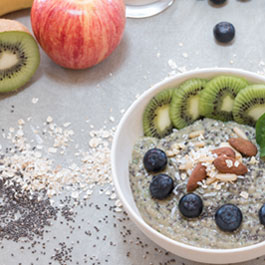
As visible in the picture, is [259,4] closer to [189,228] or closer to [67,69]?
[67,69]

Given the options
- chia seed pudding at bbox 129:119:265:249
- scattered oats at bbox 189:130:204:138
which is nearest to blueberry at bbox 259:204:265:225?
chia seed pudding at bbox 129:119:265:249

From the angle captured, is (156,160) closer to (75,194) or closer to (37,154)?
(75,194)

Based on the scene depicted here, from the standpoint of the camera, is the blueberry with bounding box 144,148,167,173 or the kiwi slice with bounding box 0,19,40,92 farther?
the kiwi slice with bounding box 0,19,40,92

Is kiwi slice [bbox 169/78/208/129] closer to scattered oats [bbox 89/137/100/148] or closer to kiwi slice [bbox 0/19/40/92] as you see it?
scattered oats [bbox 89/137/100/148]

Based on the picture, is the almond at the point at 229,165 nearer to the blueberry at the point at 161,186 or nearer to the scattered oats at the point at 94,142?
the blueberry at the point at 161,186

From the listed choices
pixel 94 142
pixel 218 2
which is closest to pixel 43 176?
pixel 94 142

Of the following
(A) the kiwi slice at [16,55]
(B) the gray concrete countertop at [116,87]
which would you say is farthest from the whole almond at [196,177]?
(A) the kiwi slice at [16,55]
